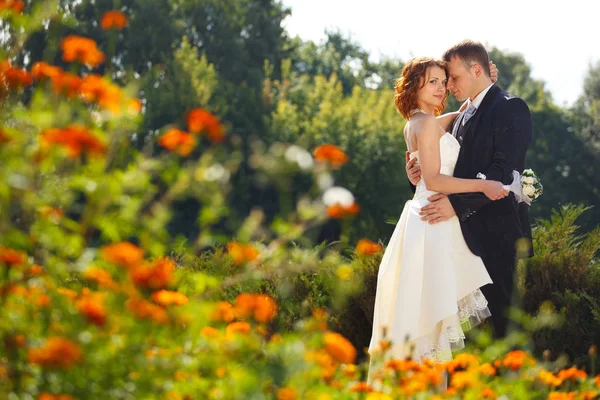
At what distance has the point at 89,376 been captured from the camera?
2562 millimetres

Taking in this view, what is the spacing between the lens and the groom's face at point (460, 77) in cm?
514

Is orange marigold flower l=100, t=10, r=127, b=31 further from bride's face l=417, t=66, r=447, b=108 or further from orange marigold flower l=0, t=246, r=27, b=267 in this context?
bride's face l=417, t=66, r=447, b=108

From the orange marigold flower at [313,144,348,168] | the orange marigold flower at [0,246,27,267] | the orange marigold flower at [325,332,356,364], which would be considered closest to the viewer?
the orange marigold flower at [0,246,27,267]

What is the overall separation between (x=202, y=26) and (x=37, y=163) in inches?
1521

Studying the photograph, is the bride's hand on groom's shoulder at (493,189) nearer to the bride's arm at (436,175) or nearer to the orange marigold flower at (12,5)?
the bride's arm at (436,175)

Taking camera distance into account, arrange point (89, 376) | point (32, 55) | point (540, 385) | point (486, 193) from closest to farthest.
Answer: point (89, 376)
point (540, 385)
point (486, 193)
point (32, 55)

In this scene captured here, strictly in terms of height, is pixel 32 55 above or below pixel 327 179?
above

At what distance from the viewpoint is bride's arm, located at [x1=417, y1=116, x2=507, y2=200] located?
4898 mm

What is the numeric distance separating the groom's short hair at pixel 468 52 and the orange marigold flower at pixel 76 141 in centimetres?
310

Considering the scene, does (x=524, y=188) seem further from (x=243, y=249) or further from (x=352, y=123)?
Result: (x=352, y=123)

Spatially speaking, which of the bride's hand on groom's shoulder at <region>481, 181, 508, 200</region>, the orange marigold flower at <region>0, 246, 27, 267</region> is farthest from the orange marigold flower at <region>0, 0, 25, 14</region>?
the bride's hand on groom's shoulder at <region>481, 181, 508, 200</region>

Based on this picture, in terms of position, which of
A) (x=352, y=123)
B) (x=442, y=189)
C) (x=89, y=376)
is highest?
(x=352, y=123)

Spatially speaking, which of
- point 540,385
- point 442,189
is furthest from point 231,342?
point 442,189

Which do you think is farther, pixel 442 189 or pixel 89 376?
pixel 442 189
